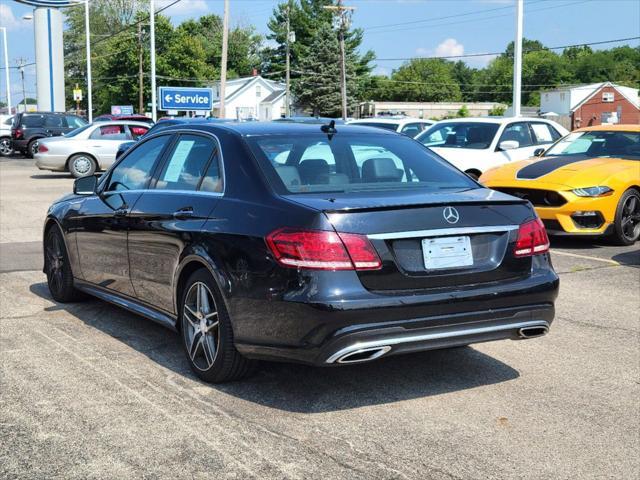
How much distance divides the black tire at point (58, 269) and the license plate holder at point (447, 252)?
145 inches

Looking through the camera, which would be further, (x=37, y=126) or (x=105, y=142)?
(x=37, y=126)

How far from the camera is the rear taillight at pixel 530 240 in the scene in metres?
4.74

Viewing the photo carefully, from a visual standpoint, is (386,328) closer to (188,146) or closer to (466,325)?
(466,325)

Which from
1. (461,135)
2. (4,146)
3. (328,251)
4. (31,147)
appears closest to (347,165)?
(328,251)

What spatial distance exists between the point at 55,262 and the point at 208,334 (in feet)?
9.58

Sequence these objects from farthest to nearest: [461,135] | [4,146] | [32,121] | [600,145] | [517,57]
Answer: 1. [4,146]
2. [32,121]
3. [517,57]
4. [461,135]
5. [600,145]

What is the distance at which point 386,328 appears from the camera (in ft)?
13.9

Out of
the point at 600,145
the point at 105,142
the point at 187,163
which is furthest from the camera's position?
the point at 105,142

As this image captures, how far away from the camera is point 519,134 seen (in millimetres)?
14680

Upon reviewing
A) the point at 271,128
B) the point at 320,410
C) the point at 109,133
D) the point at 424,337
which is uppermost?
the point at 109,133

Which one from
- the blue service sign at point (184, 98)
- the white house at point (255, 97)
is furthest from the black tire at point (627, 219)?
the white house at point (255, 97)

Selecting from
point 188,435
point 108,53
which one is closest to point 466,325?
point 188,435

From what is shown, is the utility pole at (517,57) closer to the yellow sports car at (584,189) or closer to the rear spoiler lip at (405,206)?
the yellow sports car at (584,189)

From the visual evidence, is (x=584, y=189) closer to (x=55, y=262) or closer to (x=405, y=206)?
(x=55, y=262)
